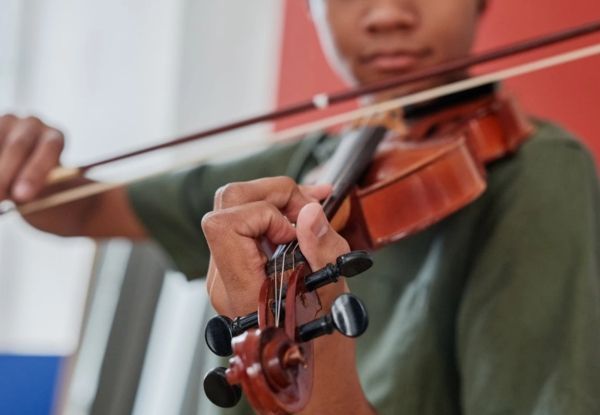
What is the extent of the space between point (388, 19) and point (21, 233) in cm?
82

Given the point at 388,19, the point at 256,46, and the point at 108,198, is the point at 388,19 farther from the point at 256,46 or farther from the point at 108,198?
the point at 256,46

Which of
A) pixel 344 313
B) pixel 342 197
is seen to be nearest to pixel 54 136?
pixel 342 197

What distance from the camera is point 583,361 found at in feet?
1.85

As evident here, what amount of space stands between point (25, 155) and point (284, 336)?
0.50 metres

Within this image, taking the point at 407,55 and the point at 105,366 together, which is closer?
the point at 407,55

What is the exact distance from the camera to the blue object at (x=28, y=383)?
3.30ft

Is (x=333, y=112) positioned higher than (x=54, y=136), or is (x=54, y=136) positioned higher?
(x=333, y=112)

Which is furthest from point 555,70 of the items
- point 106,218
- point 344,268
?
point 344,268

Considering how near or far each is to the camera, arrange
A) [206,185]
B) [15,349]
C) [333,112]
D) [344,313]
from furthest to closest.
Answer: [333,112]
[15,349]
[206,185]
[344,313]

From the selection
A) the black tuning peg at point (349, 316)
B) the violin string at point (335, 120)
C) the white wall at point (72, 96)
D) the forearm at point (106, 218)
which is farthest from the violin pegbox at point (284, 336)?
the white wall at point (72, 96)

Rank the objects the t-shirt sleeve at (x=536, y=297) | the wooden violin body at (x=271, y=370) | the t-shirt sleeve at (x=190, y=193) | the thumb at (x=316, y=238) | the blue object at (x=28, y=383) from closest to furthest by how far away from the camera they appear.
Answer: the wooden violin body at (x=271, y=370) → the thumb at (x=316, y=238) → the t-shirt sleeve at (x=536, y=297) → the t-shirt sleeve at (x=190, y=193) → the blue object at (x=28, y=383)

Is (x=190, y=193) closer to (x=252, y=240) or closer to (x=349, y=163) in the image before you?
(x=349, y=163)

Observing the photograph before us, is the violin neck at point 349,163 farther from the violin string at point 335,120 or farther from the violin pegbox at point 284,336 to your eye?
the violin pegbox at point 284,336

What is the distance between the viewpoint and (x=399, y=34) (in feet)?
2.48
